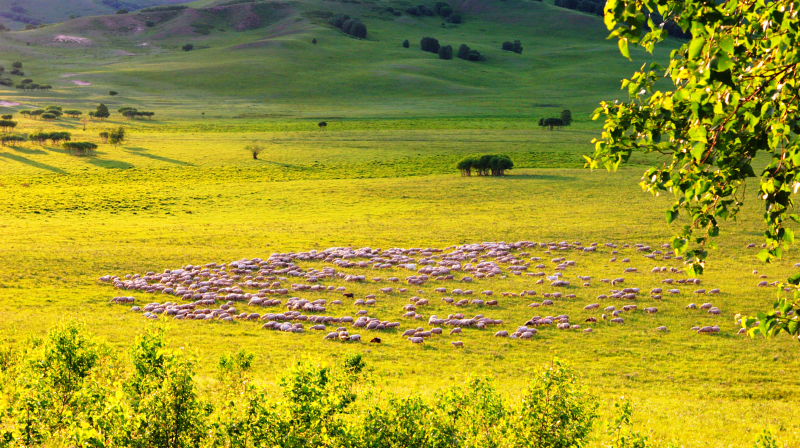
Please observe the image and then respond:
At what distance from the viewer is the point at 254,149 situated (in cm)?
7638

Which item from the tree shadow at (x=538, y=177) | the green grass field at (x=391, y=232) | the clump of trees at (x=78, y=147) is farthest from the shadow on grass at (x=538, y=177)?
the clump of trees at (x=78, y=147)

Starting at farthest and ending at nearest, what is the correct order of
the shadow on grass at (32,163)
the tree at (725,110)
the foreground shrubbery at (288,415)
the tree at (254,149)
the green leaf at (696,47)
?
the tree at (254,149) < the shadow on grass at (32,163) < the foreground shrubbery at (288,415) < the tree at (725,110) < the green leaf at (696,47)

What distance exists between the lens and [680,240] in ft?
29.7

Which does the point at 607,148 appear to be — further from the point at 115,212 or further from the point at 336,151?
the point at 336,151

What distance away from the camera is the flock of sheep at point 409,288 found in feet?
84.7

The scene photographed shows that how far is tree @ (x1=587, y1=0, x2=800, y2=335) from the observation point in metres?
7.38

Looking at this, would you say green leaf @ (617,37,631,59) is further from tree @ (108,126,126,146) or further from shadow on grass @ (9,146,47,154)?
tree @ (108,126,126,146)

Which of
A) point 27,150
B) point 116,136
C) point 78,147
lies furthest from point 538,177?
point 27,150

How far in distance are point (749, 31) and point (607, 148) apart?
250 centimetres

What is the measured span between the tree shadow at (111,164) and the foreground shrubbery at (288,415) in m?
61.1

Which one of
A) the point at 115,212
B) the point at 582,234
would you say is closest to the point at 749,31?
the point at 582,234

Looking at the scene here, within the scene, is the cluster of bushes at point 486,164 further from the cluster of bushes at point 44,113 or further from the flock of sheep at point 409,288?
the cluster of bushes at point 44,113

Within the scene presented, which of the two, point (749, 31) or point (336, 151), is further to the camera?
point (336, 151)

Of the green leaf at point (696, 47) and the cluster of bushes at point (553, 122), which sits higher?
the green leaf at point (696, 47)
